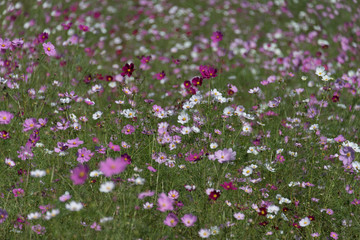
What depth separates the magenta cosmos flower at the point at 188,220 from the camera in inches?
79.0

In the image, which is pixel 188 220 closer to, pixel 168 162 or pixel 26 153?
pixel 168 162

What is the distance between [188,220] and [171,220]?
0.10 m

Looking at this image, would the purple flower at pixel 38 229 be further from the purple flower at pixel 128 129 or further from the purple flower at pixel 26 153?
the purple flower at pixel 128 129

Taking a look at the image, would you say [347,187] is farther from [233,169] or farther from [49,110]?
[49,110]

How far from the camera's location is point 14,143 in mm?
2885

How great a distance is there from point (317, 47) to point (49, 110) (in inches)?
166

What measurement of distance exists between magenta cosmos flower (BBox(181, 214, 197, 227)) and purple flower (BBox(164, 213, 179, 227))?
72mm

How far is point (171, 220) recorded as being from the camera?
6.47 ft

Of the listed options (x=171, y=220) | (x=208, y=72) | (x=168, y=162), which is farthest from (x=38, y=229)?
(x=208, y=72)

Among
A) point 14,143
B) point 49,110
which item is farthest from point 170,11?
point 14,143

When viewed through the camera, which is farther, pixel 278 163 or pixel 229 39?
pixel 229 39

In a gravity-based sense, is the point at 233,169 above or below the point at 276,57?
above

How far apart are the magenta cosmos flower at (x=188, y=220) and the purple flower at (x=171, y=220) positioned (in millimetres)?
72

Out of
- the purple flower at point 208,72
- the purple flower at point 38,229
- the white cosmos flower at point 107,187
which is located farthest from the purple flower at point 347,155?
the purple flower at point 38,229
